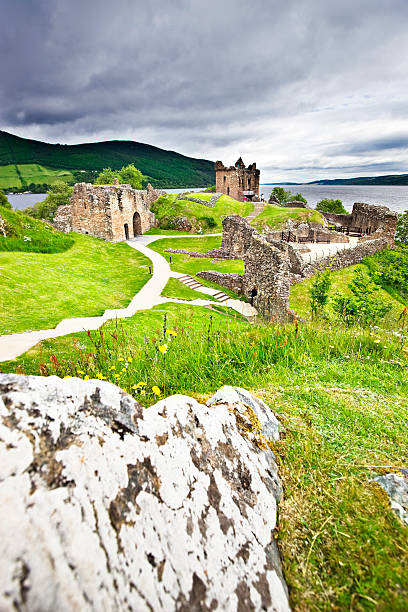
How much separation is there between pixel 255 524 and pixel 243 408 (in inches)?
42.7

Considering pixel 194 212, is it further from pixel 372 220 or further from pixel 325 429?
pixel 325 429

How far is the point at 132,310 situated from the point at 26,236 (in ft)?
44.0

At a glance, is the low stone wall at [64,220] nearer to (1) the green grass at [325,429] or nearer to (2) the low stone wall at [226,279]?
(2) the low stone wall at [226,279]

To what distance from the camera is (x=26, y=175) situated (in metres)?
155

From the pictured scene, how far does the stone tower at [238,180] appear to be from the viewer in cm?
6066

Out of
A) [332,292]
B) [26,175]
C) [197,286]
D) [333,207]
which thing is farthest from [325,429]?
[26,175]

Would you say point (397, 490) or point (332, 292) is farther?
point (332, 292)

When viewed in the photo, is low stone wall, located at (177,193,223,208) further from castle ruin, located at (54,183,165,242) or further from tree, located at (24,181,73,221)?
tree, located at (24,181,73,221)

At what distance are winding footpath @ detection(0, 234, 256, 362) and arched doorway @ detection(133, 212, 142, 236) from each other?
594cm

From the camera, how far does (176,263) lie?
86.8 ft

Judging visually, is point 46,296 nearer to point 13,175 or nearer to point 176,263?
point 176,263

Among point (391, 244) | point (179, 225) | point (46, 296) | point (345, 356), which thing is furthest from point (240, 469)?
point (179, 225)

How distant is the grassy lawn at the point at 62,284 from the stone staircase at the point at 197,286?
3104 mm

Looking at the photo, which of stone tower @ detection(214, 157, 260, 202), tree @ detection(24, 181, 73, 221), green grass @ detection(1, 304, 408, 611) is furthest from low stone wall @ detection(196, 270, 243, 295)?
tree @ detection(24, 181, 73, 221)
